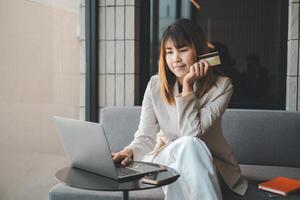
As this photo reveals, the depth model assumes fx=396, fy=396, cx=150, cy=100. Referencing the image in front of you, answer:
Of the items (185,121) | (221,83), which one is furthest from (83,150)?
(221,83)

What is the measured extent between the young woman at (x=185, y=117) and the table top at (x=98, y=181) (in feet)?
0.41

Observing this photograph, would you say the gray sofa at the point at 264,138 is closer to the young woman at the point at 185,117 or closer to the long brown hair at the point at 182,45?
the young woman at the point at 185,117

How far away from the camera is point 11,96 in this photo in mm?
2193

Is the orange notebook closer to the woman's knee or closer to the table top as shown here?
the woman's knee

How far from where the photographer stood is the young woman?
63.2 inches

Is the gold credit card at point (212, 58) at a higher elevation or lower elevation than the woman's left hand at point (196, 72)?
higher

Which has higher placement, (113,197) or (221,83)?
(221,83)

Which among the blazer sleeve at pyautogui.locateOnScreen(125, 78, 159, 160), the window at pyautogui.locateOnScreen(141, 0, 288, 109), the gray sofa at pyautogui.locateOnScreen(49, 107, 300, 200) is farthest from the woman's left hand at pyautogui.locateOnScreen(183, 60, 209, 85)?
the window at pyautogui.locateOnScreen(141, 0, 288, 109)

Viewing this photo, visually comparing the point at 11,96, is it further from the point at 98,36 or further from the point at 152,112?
the point at 98,36

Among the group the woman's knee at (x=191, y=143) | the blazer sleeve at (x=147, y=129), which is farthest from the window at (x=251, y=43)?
the woman's knee at (x=191, y=143)

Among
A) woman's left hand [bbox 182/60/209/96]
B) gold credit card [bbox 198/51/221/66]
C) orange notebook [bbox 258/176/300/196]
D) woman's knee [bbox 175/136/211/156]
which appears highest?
gold credit card [bbox 198/51/221/66]

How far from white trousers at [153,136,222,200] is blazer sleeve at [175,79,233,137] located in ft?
0.57

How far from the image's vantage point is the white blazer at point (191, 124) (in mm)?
1797

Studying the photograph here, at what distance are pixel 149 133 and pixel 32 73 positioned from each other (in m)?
0.85
